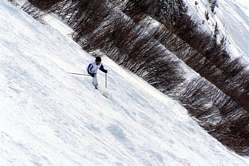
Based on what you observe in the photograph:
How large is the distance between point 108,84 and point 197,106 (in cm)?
307

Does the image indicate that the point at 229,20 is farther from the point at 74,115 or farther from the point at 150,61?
the point at 74,115

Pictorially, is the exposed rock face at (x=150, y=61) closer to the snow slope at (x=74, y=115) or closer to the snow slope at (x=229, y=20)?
the snow slope at (x=74, y=115)

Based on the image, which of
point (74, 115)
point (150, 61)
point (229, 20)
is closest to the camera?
point (74, 115)

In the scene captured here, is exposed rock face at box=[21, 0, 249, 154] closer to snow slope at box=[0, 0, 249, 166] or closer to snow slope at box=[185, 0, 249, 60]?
snow slope at box=[0, 0, 249, 166]

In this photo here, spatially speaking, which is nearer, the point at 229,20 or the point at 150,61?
the point at 150,61

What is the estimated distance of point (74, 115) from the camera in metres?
7.12

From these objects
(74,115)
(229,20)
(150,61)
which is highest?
(229,20)

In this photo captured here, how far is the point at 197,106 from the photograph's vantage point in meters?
12.4

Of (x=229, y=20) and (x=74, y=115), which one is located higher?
(x=229, y=20)

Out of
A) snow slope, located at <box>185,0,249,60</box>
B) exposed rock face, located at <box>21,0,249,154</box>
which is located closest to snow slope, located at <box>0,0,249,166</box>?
exposed rock face, located at <box>21,0,249,154</box>

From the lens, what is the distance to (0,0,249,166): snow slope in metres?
5.68

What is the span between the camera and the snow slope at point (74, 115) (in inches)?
224

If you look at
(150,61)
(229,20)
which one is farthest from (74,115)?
(229,20)

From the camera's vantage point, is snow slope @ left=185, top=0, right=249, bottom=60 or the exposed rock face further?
snow slope @ left=185, top=0, right=249, bottom=60
